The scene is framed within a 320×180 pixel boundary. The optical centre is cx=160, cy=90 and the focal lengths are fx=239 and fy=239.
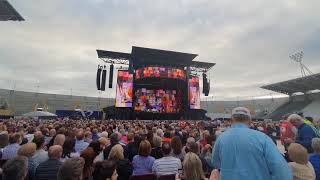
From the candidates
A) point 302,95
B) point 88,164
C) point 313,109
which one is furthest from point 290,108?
point 88,164

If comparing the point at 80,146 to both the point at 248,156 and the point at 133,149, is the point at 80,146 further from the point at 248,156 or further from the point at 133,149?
the point at 248,156

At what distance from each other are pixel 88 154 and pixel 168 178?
140cm

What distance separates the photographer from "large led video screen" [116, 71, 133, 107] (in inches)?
1259

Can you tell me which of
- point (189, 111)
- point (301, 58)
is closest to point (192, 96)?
point (189, 111)

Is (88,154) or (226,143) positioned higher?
(226,143)

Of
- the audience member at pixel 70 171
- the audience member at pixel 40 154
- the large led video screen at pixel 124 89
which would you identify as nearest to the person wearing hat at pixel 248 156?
A: the audience member at pixel 70 171

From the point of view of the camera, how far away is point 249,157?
2268 mm

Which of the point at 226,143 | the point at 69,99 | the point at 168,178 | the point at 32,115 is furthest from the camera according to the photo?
the point at 69,99

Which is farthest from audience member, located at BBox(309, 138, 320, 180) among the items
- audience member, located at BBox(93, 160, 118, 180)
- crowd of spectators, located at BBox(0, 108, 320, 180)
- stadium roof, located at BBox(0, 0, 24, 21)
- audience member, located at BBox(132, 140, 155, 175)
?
stadium roof, located at BBox(0, 0, 24, 21)

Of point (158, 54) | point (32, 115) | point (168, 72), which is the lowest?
point (32, 115)

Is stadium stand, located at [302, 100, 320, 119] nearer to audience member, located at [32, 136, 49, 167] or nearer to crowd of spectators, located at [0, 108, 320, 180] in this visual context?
crowd of spectators, located at [0, 108, 320, 180]

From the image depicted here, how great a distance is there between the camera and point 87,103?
7181 centimetres

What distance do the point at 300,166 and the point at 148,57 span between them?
3433 centimetres

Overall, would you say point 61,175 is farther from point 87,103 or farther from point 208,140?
point 87,103
